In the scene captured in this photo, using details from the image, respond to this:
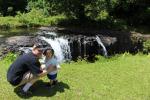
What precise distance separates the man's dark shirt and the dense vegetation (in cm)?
1469

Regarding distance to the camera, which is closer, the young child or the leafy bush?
the young child

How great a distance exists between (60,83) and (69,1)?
540 inches

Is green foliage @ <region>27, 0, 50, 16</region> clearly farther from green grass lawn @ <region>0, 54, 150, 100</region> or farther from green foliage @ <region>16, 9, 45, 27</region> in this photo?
green grass lawn @ <region>0, 54, 150, 100</region>

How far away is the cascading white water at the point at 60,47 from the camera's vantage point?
2120cm

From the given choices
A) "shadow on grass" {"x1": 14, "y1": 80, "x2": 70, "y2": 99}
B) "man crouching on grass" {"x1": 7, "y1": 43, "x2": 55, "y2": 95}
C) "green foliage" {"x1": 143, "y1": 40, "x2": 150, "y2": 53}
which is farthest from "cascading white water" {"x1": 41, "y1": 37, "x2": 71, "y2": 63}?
"man crouching on grass" {"x1": 7, "y1": 43, "x2": 55, "y2": 95}

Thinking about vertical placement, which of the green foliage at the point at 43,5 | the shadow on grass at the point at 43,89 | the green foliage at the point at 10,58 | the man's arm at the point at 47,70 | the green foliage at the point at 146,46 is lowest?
the green foliage at the point at 146,46

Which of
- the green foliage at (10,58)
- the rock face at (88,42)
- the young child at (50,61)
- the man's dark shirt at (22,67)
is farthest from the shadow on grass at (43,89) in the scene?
the rock face at (88,42)

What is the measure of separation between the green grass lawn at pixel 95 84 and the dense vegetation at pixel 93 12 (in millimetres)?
11213

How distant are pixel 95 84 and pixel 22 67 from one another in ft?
10.2

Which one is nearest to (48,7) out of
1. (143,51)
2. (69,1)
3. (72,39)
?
(69,1)

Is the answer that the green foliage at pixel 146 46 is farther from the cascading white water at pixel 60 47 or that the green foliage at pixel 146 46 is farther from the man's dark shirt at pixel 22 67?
the man's dark shirt at pixel 22 67

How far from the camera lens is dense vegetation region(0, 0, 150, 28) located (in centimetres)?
2683

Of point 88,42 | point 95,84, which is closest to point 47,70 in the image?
point 95,84

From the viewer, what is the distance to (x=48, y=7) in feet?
89.2
